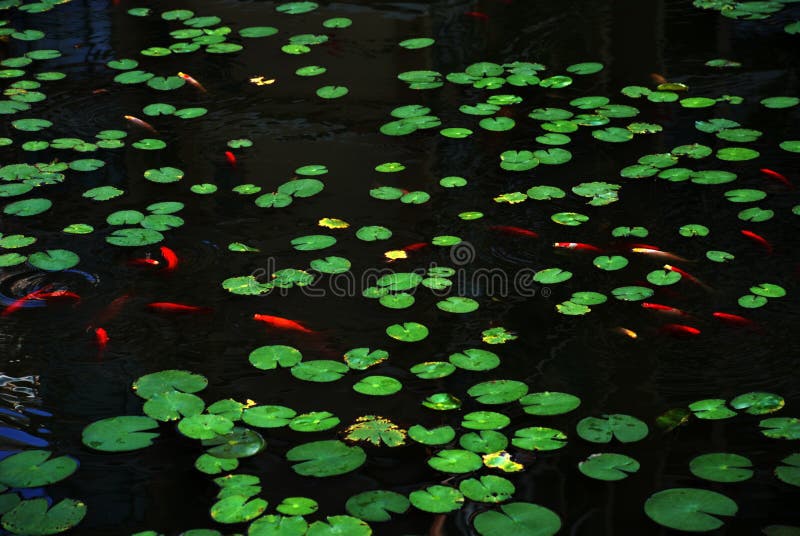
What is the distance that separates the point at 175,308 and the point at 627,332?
1.40 meters

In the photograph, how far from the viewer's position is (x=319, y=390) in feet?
8.63

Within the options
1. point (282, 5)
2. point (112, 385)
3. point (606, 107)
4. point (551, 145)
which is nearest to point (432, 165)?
point (551, 145)

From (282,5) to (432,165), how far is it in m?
1.95

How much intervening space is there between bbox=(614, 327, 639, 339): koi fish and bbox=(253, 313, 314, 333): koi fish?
925 mm

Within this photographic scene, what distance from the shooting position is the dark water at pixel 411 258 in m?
2.34

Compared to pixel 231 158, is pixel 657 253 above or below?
below

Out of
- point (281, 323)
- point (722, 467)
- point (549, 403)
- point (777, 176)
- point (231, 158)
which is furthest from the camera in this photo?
point (231, 158)

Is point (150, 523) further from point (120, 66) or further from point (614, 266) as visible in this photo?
point (120, 66)

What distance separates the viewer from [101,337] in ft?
9.39

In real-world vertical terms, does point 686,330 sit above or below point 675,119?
below

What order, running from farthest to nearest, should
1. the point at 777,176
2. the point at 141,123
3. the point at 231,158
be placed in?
the point at 141,123 < the point at 231,158 < the point at 777,176

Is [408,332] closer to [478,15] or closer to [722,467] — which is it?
[722,467]

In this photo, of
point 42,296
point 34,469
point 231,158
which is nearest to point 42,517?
point 34,469

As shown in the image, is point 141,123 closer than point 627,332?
No
